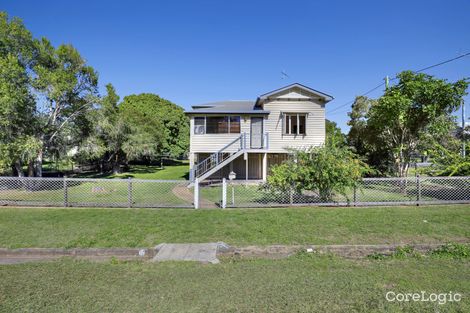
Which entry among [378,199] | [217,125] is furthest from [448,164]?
[217,125]

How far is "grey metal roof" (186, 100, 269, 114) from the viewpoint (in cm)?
1572

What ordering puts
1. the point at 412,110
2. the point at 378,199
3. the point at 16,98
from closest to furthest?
the point at 378,199 → the point at 16,98 → the point at 412,110

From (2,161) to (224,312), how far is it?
11.5 m

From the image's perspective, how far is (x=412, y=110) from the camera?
12.6 meters

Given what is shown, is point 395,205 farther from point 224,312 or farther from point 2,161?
point 2,161

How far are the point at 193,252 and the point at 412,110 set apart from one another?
1340cm

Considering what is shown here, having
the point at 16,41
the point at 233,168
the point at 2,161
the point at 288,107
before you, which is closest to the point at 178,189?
the point at 233,168

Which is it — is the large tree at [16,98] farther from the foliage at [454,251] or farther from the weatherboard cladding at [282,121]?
the foliage at [454,251]

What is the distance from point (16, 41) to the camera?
13891mm

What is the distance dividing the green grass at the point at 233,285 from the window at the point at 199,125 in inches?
485

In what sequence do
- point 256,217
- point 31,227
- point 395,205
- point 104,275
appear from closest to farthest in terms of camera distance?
point 104,275, point 31,227, point 256,217, point 395,205

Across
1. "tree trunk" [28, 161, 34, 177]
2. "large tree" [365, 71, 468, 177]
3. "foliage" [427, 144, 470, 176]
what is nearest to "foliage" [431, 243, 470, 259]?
"foliage" [427, 144, 470, 176]

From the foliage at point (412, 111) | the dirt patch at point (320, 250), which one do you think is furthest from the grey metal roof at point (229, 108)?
the dirt patch at point (320, 250)

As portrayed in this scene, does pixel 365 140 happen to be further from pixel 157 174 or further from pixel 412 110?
pixel 157 174
